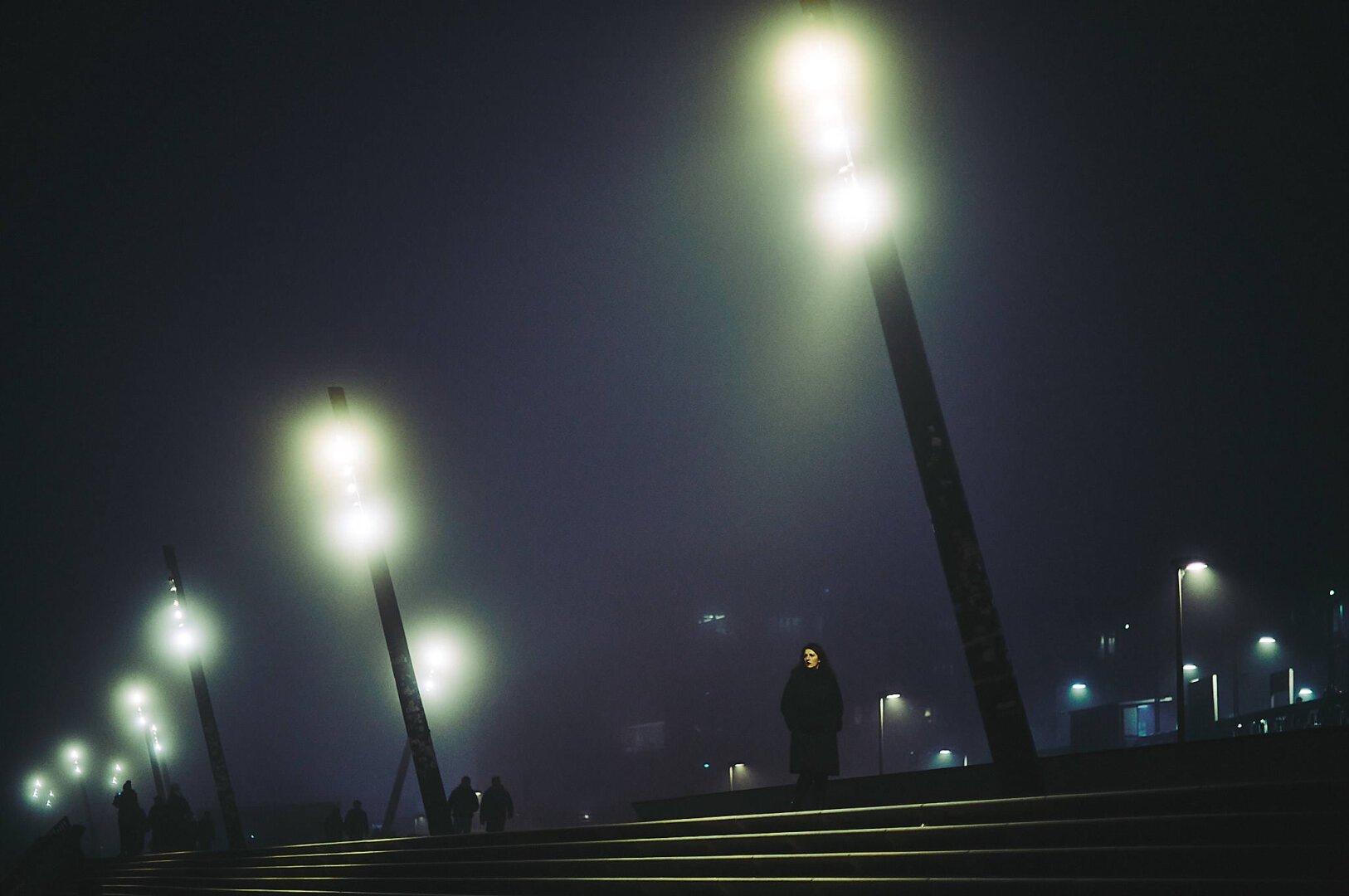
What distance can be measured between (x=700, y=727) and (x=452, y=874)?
292 feet

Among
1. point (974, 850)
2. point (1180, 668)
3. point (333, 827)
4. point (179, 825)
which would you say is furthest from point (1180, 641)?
point (179, 825)

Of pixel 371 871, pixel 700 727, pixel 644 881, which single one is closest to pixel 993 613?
pixel 644 881

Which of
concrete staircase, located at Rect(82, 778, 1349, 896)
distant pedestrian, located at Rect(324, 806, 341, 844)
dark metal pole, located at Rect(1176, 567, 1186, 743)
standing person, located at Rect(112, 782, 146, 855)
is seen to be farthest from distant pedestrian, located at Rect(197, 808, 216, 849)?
dark metal pole, located at Rect(1176, 567, 1186, 743)

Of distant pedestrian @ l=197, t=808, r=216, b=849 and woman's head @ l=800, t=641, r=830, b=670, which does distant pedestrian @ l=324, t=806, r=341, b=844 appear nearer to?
distant pedestrian @ l=197, t=808, r=216, b=849

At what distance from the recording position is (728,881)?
9797 millimetres

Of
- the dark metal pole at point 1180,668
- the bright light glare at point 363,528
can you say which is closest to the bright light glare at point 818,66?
the bright light glare at point 363,528

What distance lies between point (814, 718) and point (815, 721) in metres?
0.03

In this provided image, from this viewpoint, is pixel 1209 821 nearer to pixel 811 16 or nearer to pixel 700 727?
pixel 811 16

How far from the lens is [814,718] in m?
12.5

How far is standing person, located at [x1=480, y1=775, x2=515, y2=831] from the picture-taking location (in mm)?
24141

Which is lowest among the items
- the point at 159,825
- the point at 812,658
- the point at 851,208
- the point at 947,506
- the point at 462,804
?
the point at 159,825

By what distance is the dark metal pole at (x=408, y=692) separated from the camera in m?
21.3

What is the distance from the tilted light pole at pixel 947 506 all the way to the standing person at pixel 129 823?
101 ft

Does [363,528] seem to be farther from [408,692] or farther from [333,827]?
[333,827]
